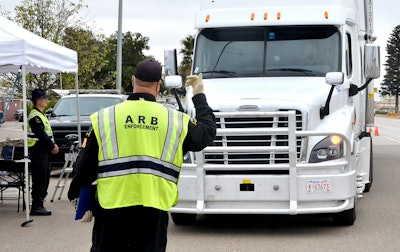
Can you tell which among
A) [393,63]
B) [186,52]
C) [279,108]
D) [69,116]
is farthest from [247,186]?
[393,63]

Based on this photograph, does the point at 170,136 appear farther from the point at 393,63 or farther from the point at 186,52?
the point at 393,63

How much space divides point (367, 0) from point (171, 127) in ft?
35.3

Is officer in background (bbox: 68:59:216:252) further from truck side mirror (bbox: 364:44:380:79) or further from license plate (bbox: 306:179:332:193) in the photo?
truck side mirror (bbox: 364:44:380:79)

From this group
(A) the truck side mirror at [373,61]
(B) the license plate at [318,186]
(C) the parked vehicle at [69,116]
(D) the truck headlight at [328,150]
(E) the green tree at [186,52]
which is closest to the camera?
(B) the license plate at [318,186]

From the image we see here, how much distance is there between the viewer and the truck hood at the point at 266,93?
10.3 meters

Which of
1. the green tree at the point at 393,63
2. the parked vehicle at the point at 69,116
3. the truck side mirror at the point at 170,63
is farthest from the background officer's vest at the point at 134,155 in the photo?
the green tree at the point at 393,63

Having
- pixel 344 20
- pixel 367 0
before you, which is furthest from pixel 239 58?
pixel 367 0

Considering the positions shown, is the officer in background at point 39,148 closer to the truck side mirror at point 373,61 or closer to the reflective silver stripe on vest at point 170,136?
the truck side mirror at point 373,61

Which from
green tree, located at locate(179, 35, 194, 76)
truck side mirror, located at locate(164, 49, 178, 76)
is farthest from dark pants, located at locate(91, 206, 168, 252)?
green tree, located at locate(179, 35, 194, 76)

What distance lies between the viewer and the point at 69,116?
18.5 metres

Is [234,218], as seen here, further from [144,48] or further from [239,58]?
[144,48]

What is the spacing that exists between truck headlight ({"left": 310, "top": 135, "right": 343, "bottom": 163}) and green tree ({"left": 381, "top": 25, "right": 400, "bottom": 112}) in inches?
4037

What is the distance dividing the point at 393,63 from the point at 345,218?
106390mm

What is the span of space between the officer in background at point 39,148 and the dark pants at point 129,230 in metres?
7.09
